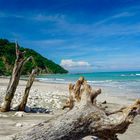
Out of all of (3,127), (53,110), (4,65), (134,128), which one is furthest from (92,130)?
(4,65)

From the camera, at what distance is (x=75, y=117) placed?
6816mm

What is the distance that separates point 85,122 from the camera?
273 inches

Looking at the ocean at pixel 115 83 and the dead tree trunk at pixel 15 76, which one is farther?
the ocean at pixel 115 83

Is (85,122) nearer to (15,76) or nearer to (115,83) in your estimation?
(15,76)

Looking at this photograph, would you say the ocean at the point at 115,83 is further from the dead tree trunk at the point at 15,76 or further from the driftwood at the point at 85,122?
the driftwood at the point at 85,122

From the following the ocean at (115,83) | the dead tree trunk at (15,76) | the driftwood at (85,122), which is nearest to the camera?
the driftwood at (85,122)

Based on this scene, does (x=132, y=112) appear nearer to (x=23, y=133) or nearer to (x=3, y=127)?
(x=23, y=133)

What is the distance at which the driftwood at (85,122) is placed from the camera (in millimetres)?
6613

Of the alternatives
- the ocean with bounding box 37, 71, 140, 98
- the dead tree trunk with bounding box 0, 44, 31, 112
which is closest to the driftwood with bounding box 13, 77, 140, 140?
the dead tree trunk with bounding box 0, 44, 31, 112

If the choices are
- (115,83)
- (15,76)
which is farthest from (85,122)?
(115,83)

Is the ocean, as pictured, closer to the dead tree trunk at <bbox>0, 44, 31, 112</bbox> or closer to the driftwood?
Result: the dead tree trunk at <bbox>0, 44, 31, 112</bbox>

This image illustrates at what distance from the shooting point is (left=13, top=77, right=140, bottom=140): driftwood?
661 cm

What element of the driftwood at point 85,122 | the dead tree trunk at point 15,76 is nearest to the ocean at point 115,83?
the dead tree trunk at point 15,76

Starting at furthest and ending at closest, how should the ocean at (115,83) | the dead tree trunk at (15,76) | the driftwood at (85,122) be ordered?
the ocean at (115,83) < the dead tree trunk at (15,76) < the driftwood at (85,122)
